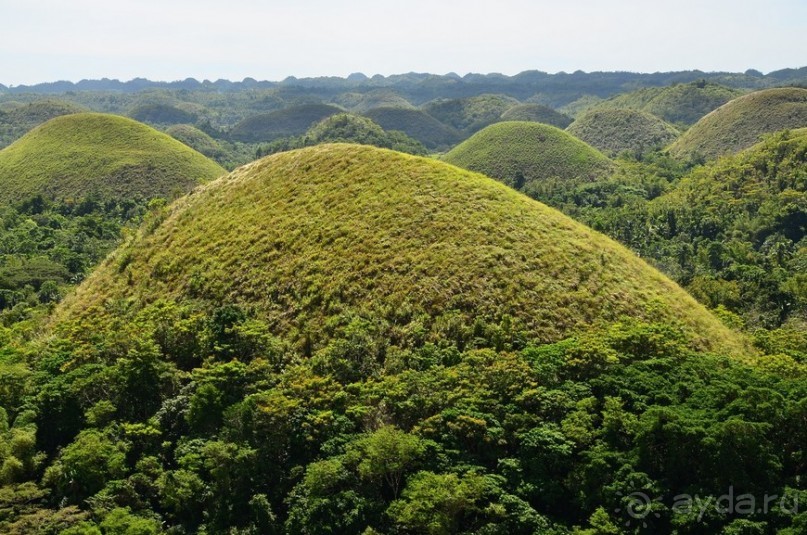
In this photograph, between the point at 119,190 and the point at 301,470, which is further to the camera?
the point at 119,190

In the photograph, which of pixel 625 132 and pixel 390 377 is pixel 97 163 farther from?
pixel 625 132

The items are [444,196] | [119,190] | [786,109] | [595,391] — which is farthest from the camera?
[786,109]

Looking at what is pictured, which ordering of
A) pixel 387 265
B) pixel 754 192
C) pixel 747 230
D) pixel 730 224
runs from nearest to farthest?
pixel 387 265 < pixel 747 230 < pixel 730 224 < pixel 754 192

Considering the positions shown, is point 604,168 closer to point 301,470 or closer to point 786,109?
point 786,109

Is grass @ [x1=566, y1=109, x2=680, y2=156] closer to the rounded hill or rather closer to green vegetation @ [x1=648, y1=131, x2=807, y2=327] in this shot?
green vegetation @ [x1=648, y1=131, x2=807, y2=327]

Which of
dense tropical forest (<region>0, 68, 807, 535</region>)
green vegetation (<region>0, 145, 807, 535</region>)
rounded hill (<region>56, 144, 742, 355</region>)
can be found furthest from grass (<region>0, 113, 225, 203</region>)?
green vegetation (<region>0, 145, 807, 535</region>)

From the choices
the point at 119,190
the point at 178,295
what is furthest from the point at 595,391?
the point at 119,190

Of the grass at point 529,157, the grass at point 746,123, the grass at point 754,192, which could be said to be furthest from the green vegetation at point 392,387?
the grass at point 746,123

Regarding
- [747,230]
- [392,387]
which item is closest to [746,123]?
[747,230]
